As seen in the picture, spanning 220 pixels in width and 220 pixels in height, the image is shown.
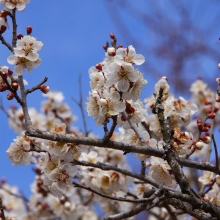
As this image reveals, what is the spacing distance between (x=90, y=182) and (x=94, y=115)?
3.32 feet

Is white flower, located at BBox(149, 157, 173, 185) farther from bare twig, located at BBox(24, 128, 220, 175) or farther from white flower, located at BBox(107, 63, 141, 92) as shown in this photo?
white flower, located at BBox(107, 63, 141, 92)

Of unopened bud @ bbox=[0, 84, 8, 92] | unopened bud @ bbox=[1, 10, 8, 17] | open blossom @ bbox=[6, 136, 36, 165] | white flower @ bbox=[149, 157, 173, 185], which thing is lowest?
open blossom @ bbox=[6, 136, 36, 165]

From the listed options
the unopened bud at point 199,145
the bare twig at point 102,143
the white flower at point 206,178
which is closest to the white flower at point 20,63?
the bare twig at point 102,143

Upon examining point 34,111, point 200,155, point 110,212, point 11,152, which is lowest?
point 11,152

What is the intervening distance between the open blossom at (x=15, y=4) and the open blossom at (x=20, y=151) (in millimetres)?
761

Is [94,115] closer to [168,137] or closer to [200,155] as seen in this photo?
[168,137]

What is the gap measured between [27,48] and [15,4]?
342mm

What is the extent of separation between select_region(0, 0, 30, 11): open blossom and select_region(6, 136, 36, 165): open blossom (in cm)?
76

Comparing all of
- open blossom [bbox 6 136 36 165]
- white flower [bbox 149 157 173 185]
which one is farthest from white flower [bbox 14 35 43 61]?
white flower [bbox 149 157 173 185]

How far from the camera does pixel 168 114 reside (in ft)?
7.96

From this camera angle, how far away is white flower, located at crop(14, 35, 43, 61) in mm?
2074

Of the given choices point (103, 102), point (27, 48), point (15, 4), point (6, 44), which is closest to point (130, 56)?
point (103, 102)

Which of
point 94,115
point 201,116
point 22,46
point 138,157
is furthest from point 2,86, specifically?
point 201,116

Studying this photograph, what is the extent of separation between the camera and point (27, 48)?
2094mm
